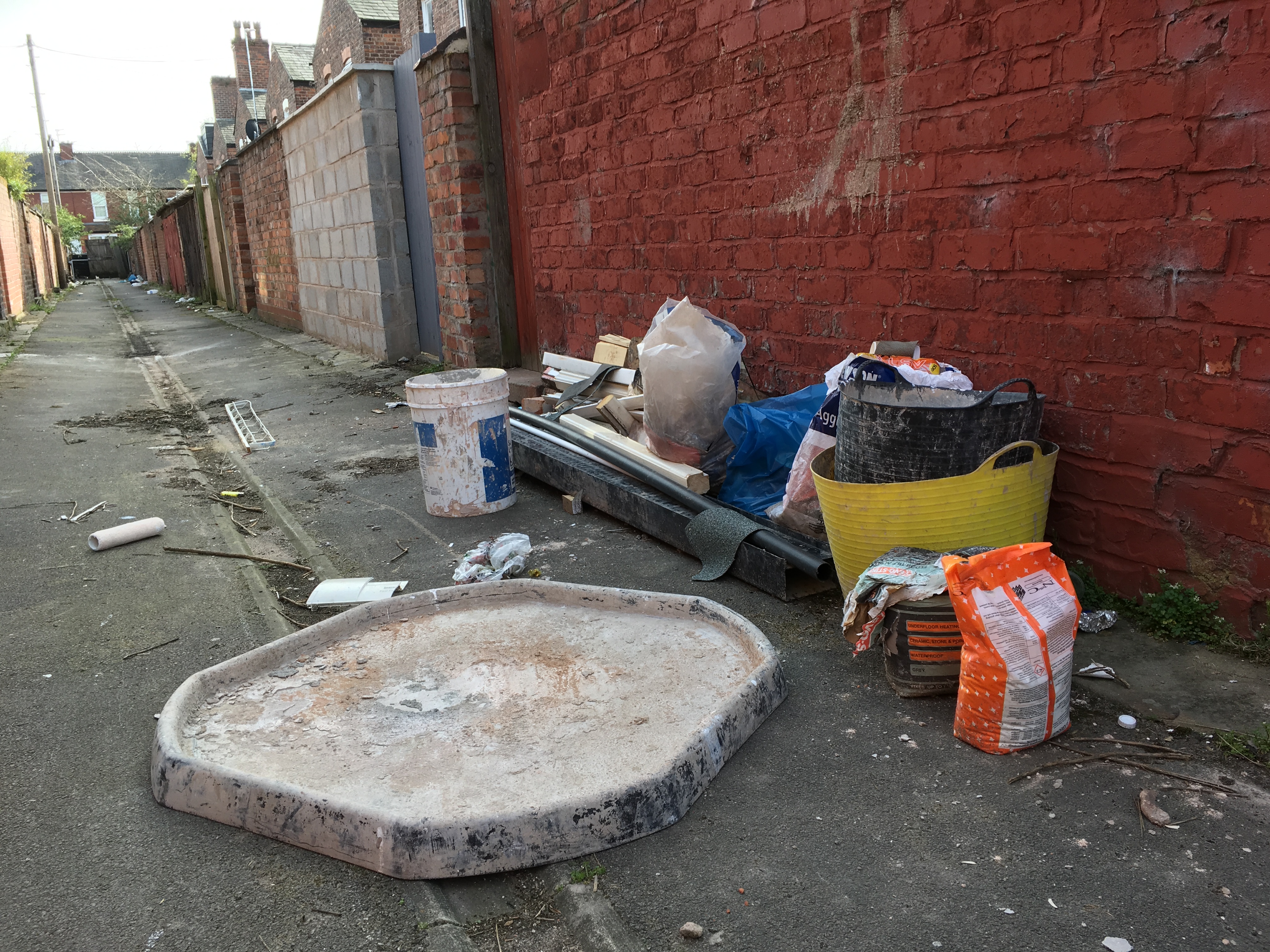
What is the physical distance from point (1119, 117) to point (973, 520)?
133 cm

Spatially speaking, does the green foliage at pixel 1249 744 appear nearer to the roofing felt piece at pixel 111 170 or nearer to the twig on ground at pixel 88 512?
the twig on ground at pixel 88 512

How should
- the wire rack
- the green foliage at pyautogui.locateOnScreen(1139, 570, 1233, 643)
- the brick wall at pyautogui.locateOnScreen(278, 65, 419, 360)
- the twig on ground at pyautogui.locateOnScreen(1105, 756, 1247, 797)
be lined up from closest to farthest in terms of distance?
the twig on ground at pyautogui.locateOnScreen(1105, 756, 1247, 797), the green foliage at pyautogui.locateOnScreen(1139, 570, 1233, 643), the wire rack, the brick wall at pyautogui.locateOnScreen(278, 65, 419, 360)

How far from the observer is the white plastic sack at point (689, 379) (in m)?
4.16

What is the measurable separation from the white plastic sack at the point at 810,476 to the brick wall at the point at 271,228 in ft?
40.3

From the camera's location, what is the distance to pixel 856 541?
2.96 meters

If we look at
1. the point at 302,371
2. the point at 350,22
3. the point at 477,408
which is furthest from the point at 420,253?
the point at 350,22

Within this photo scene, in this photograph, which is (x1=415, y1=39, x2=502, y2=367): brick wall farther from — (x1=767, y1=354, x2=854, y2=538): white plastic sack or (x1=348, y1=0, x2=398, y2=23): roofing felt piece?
(x1=348, y1=0, x2=398, y2=23): roofing felt piece

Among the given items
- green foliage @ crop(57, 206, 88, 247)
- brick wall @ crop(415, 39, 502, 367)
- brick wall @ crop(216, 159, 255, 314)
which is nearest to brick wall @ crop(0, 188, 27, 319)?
brick wall @ crop(216, 159, 255, 314)

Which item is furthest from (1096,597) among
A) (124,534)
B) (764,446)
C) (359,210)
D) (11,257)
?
(11,257)

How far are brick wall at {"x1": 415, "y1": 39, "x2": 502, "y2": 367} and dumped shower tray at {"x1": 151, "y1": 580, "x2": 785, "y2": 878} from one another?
488 centimetres

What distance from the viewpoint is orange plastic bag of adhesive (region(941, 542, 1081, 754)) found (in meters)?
2.21

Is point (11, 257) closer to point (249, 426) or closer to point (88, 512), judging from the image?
point (249, 426)

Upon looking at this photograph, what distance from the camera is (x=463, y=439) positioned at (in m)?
4.47

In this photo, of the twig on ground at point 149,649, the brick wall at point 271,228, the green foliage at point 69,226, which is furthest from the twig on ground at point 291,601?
the green foliage at point 69,226
